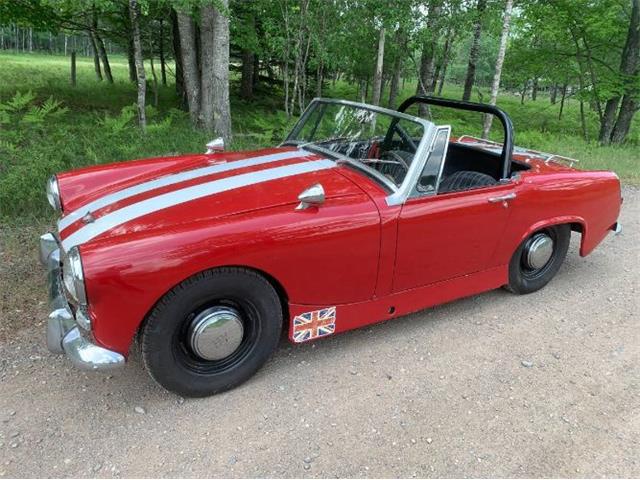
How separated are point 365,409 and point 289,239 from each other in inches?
39.5

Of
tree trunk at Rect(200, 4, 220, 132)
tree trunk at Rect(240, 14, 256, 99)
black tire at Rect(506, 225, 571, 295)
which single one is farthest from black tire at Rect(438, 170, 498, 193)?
tree trunk at Rect(240, 14, 256, 99)

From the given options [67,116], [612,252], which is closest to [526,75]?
[612,252]

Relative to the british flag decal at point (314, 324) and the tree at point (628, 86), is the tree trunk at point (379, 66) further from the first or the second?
the british flag decal at point (314, 324)

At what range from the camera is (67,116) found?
10422mm

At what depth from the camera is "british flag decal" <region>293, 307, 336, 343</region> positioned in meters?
2.86

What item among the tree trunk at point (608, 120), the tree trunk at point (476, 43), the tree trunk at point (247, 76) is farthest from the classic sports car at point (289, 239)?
the tree trunk at point (608, 120)

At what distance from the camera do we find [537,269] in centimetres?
404

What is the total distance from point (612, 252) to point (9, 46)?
6817 cm

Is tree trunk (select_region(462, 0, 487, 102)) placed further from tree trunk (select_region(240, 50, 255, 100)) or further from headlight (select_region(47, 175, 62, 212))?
headlight (select_region(47, 175, 62, 212))

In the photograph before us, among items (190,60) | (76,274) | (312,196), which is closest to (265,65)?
(190,60)

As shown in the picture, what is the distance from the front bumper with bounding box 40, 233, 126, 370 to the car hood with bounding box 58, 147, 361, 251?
0.30 metres

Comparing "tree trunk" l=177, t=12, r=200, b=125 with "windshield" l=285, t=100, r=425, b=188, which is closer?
"windshield" l=285, t=100, r=425, b=188

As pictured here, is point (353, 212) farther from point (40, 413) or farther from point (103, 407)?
point (40, 413)

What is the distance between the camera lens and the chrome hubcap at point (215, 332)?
2.53 m
